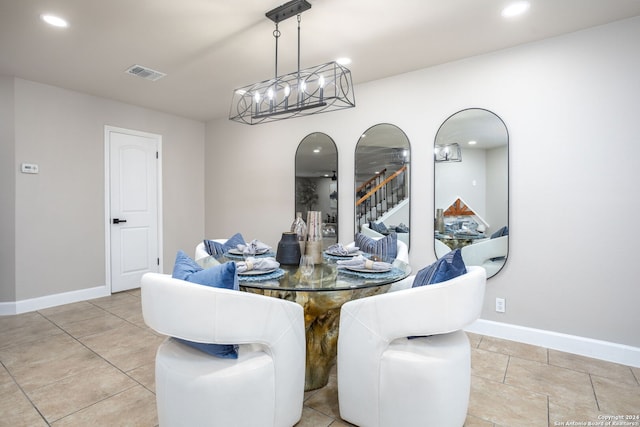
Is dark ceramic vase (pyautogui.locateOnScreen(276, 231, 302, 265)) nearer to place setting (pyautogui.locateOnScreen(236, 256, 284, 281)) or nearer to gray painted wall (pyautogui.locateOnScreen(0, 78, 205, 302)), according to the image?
place setting (pyautogui.locateOnScreen(236, 256, 284, 281))

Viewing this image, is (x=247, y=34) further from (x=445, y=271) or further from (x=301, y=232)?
(x=445, y=271)

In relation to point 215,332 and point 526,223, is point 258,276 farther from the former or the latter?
point 526,223

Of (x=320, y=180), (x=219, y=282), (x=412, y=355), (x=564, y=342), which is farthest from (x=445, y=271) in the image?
(x=320, y=180)

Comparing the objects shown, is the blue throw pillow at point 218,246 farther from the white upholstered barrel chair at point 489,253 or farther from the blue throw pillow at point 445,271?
the white upholstered barrel chair at point 489,253

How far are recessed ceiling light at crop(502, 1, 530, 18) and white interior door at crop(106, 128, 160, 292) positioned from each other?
176 inches

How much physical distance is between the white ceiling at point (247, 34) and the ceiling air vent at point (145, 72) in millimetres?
81

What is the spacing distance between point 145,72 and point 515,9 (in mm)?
3336

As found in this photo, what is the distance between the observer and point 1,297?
3.60m

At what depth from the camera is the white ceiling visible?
2.26 m

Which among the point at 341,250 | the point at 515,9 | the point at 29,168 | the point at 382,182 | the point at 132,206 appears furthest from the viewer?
the point at 132,206

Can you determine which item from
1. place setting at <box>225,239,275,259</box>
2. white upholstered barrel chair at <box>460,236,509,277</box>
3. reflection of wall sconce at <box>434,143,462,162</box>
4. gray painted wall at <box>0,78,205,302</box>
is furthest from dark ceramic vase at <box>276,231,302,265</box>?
gray painted wall at <box>0,78,205,302</box>

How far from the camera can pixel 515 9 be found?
2277mm

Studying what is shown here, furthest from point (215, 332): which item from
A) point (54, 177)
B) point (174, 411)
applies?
point (54, 177)

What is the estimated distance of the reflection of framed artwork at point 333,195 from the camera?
3.91m
